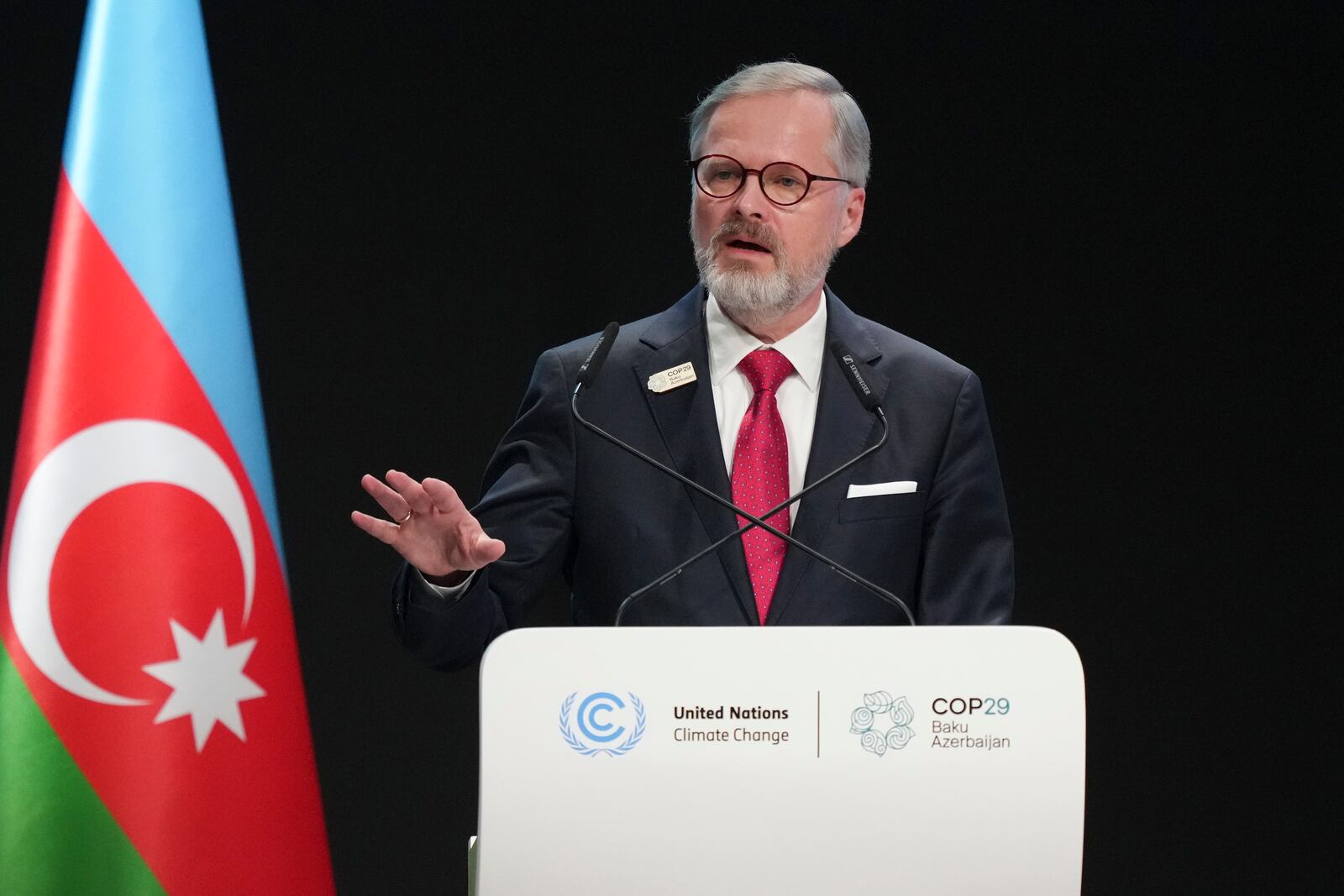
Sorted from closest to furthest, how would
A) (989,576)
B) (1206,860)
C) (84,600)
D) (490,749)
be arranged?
1. (490,749)
2. (989,576)
3. (84,600)
4. (1206,860)

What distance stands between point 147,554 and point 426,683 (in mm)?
973

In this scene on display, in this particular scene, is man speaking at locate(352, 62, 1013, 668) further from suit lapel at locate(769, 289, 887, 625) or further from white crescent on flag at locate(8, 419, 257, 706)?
white crescent on flag at locate(8, 419, 257, 706)

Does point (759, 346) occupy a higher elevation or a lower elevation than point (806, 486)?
higher

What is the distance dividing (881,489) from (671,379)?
0.97 ft

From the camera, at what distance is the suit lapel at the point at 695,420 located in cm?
173

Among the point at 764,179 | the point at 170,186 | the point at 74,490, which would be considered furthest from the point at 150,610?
the point at 764,179

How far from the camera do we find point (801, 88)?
73.2 inches

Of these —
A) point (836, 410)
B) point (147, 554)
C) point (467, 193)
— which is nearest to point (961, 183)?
point (467, 193)

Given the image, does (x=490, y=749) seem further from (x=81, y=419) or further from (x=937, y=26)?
(x=937, y=26)

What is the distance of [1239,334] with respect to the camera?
3049 mm

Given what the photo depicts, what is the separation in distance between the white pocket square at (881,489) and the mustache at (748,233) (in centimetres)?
32

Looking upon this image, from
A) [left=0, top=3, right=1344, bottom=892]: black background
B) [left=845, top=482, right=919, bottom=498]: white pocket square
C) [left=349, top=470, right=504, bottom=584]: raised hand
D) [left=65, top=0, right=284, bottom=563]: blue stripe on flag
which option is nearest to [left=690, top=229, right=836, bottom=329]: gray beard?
[left=845, top=482, right=919, bottom=498]: white pocket square

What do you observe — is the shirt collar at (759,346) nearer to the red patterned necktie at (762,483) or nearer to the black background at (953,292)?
the red patterned necktie at (762,483)

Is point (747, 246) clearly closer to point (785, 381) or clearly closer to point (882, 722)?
point (785, 381)
